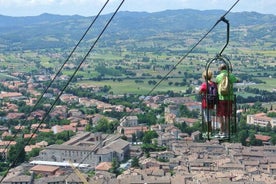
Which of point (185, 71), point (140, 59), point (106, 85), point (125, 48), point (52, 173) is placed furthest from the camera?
point (125, 48)

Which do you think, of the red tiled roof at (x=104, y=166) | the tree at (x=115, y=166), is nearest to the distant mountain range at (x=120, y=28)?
the tree at (x=115, y=166)

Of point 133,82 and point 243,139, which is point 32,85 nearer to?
point 133,82

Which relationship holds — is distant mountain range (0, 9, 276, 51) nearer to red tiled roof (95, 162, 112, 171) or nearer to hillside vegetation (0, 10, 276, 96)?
hillside vegetation (0, 10, 276, 96)

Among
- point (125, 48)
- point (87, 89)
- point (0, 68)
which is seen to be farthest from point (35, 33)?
point (87, 89)

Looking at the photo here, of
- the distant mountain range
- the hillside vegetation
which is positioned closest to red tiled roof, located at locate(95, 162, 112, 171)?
the hillside vegetation

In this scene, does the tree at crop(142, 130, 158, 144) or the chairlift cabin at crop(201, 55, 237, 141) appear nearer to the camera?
the chairlift cabin at crop(201, 55, 237, 141)

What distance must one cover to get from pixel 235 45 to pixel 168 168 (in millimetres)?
57017

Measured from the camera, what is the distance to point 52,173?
596 inches

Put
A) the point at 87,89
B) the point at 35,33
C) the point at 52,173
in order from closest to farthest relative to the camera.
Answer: the point at 52,173, the point at 87,89, the point at 35,33

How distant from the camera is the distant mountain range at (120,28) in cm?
8088

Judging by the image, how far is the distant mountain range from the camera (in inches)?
3184

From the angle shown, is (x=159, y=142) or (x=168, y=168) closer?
(x=168, y=168)

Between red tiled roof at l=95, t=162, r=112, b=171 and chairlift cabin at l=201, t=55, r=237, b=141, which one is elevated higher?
chairlift cabin at l=201, t=55, r=237, b=141

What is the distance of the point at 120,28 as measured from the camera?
358 feet
